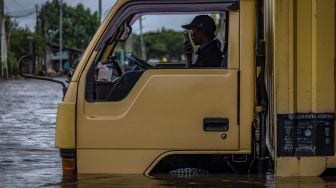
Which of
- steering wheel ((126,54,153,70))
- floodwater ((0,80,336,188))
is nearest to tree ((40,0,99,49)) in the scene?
floodwater ((0,80,336,188))

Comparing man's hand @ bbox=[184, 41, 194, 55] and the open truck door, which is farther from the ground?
man's hand @ bbox=[184, 41, 194, 55]

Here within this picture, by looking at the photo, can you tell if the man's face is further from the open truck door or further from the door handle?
the door handle

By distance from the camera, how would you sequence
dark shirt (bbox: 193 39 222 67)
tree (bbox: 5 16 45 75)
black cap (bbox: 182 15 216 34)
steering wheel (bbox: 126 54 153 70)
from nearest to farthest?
dark shirt (bbox: 193 39 222 67)
steering wheel (bbox: 126 54 153 70)
black cap (bbox: 182 15 216 34)
tree (bbox: 5 16 45 75)

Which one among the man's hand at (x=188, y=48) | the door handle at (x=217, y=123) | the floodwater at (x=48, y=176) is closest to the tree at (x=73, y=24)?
the floodwater at (x=48, y=176)

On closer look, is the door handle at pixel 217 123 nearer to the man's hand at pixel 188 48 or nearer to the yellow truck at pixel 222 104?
the yellow truck at pixel 222 104

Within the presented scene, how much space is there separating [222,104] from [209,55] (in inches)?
20.3

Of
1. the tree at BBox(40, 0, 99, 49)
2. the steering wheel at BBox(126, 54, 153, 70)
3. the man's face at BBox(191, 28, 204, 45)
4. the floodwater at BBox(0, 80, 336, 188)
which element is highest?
the tree at BBox(40, 0, 99, 49)

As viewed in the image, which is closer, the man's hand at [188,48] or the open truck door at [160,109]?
the open truck door at [160,109]

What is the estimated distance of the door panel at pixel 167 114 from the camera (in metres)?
5.64

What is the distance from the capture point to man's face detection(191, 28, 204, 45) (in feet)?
20.6

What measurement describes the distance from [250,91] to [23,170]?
3385 mm

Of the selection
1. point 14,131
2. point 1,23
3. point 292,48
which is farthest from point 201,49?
point 1,23

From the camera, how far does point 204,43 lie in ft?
20.3

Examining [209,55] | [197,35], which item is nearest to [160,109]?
[209,55]
